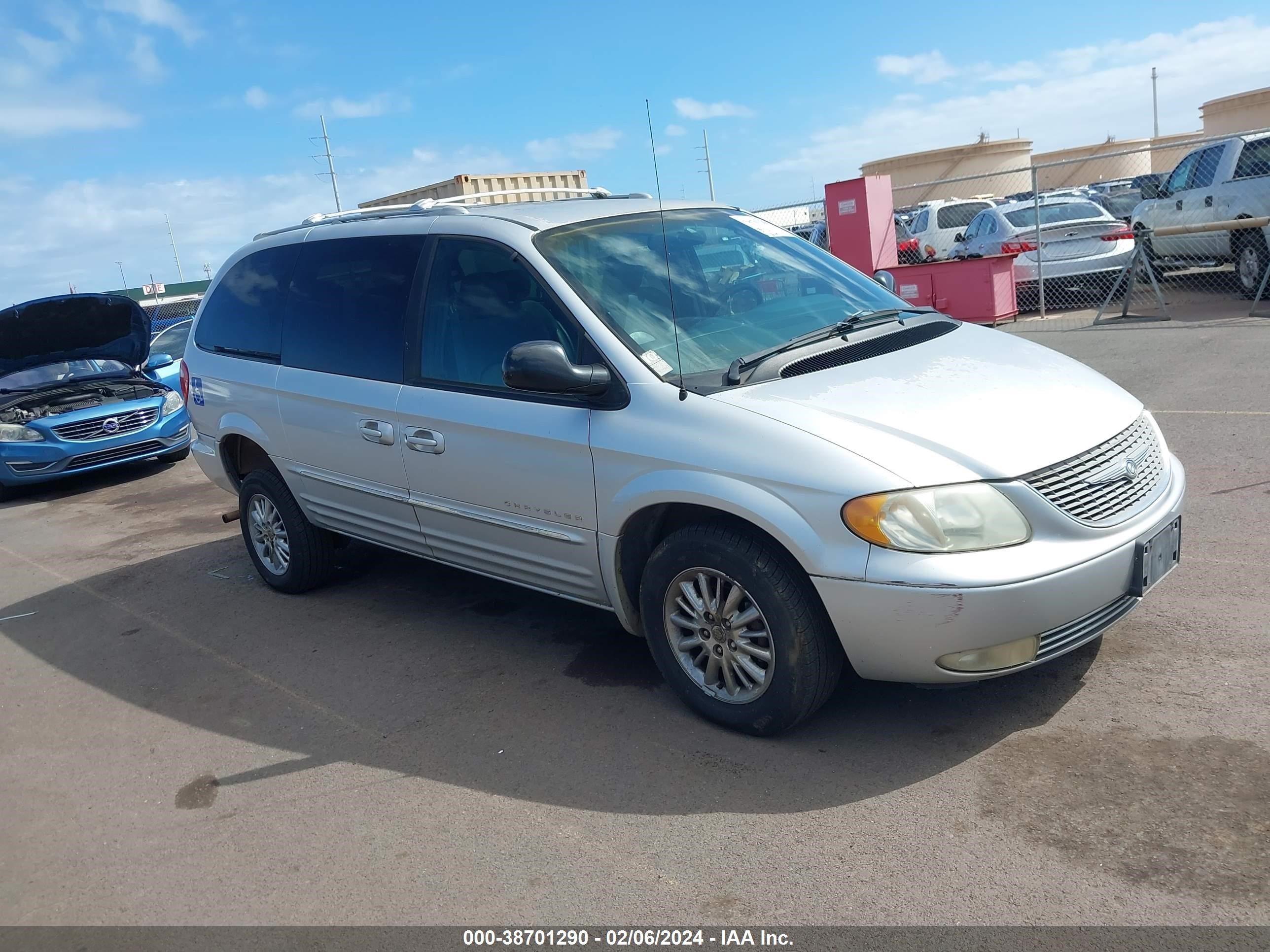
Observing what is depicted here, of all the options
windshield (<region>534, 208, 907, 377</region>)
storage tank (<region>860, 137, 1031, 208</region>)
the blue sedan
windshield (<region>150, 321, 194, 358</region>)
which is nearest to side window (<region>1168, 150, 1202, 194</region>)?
windshield (<region>534, 208, 907, 377</region>)

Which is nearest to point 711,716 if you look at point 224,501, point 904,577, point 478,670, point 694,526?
point 694,526

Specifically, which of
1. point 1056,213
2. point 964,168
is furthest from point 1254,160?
point 964,168

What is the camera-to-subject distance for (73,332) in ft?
34.3

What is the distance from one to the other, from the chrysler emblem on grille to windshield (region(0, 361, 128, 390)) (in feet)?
34.5

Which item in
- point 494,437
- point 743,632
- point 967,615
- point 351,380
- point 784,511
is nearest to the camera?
point 967,615

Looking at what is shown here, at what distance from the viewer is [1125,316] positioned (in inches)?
510

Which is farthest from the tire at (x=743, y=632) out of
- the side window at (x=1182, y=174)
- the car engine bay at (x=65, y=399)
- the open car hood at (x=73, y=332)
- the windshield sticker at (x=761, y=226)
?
the side window at (x=1182, y=174)

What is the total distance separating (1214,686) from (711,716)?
178 cm

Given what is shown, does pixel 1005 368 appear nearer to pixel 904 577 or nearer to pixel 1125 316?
pixel 904 577

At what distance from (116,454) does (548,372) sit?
28.1 ft

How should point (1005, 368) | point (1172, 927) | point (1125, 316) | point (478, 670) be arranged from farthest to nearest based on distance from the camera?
1. point (1125, 316)
2. point (478, 670)
3. point (1005, 368)
4. point (1172, 927)

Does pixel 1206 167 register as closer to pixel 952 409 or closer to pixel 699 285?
pixel 699 285

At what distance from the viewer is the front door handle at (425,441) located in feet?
14.9

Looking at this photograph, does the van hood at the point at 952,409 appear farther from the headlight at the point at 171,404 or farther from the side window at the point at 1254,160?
the side window at the point at 1254,160
